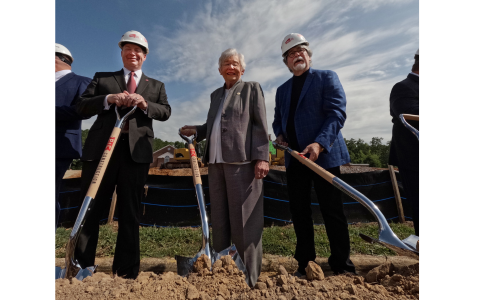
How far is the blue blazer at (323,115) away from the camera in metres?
2.40

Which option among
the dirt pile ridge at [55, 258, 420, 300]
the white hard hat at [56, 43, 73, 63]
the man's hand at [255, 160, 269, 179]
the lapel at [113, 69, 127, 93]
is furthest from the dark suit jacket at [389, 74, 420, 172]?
the white hard hat at [56, 43, 73, 63]

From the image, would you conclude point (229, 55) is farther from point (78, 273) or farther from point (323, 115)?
point (78, 273)

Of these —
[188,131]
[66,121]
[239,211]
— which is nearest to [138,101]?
[188,131]

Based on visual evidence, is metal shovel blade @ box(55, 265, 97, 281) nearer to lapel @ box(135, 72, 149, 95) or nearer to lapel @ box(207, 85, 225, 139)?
lapel @ box(207, 85, 225, 139)

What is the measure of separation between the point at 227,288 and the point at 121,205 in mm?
1271

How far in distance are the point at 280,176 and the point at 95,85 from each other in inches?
163

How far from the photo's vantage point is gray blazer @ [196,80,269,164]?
7.56 feet

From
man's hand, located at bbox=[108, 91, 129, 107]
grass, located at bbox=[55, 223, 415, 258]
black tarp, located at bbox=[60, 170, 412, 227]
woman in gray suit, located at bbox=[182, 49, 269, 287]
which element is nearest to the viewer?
man's hand, located at bbox=[108, 91, 129, 107]

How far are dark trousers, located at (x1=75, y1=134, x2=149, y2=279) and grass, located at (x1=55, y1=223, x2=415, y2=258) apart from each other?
4.81ft

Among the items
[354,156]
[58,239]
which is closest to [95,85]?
[58,239]

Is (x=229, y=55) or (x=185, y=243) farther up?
(x=229, y=55)

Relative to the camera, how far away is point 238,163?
2.33 meters

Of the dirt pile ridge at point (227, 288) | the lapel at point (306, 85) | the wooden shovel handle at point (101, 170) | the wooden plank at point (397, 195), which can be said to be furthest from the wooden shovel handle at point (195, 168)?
the wooden plank at point (397, 195)

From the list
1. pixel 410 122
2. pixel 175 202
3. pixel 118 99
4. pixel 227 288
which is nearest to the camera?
pixel 227 288
